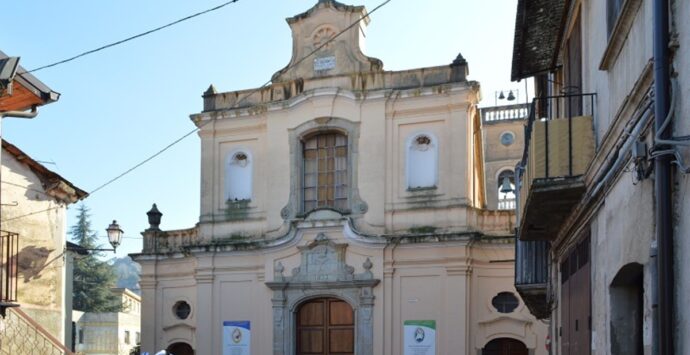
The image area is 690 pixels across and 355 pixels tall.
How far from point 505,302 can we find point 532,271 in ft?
29.0

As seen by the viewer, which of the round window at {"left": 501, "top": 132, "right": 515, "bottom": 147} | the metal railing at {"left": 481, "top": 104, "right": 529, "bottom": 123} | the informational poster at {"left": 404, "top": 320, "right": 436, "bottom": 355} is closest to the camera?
the informational poster at {"left": 404, "top": 320, "right": 436, "bottom": 355}

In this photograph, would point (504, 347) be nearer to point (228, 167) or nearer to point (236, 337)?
point (236, 337)

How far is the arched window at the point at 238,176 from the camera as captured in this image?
2716 centimetres

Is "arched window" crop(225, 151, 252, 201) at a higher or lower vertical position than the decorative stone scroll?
higher

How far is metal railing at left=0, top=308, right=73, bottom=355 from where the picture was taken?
14.8m

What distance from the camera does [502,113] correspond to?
1660 inches

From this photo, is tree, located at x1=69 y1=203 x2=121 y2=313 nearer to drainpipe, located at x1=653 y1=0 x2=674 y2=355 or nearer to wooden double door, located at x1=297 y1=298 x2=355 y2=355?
wooden double door, located at x1=297 y1=298 x2=355 y2=355

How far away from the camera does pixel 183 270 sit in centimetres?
2748

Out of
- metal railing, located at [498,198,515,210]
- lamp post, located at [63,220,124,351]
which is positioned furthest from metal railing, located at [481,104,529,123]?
lamp post, located at [63,220,124,351]

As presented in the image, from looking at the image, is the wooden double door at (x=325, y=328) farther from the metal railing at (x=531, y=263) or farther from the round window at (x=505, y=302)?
the metal railing at (x=531, y=263)

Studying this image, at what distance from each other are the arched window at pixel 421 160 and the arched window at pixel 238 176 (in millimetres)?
5072

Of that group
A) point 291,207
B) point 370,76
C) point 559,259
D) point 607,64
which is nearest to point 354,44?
point 370,76

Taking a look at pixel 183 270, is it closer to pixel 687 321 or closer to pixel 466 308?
pixel 466 308

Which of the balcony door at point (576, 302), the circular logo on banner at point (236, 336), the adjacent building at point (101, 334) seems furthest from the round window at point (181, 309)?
the adjacent building at point (101, 334)
